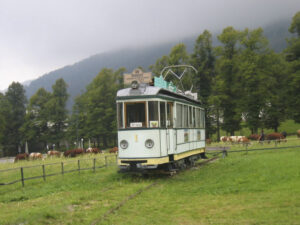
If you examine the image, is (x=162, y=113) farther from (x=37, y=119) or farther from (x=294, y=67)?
(x=37, y=119)

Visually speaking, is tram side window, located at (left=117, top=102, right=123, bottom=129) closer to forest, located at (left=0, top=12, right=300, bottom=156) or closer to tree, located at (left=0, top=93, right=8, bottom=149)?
forest, located at (left=0, top=12, right=300, bottom=156)

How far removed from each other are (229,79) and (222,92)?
6.21 feet

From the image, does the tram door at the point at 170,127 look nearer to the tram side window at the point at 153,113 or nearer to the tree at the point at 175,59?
the tram side window at the point at 153,113

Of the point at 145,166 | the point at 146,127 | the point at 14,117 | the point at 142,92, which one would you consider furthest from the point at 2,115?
the point at 145,166

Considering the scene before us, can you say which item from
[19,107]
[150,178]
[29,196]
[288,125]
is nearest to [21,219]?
[29,196]

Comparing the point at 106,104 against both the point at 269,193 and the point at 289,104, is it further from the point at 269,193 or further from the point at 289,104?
the point at 269,193

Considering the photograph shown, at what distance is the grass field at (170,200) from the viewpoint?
7.64 m

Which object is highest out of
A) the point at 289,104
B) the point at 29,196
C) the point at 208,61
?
the point at 208,61

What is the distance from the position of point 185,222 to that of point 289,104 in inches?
1502

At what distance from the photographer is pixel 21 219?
7.79m

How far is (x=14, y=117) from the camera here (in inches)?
2817

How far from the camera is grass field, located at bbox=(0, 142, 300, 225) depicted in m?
7.64

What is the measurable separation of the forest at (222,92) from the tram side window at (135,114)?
93.4 feet

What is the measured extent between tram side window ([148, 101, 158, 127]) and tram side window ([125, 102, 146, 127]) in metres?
0.23
